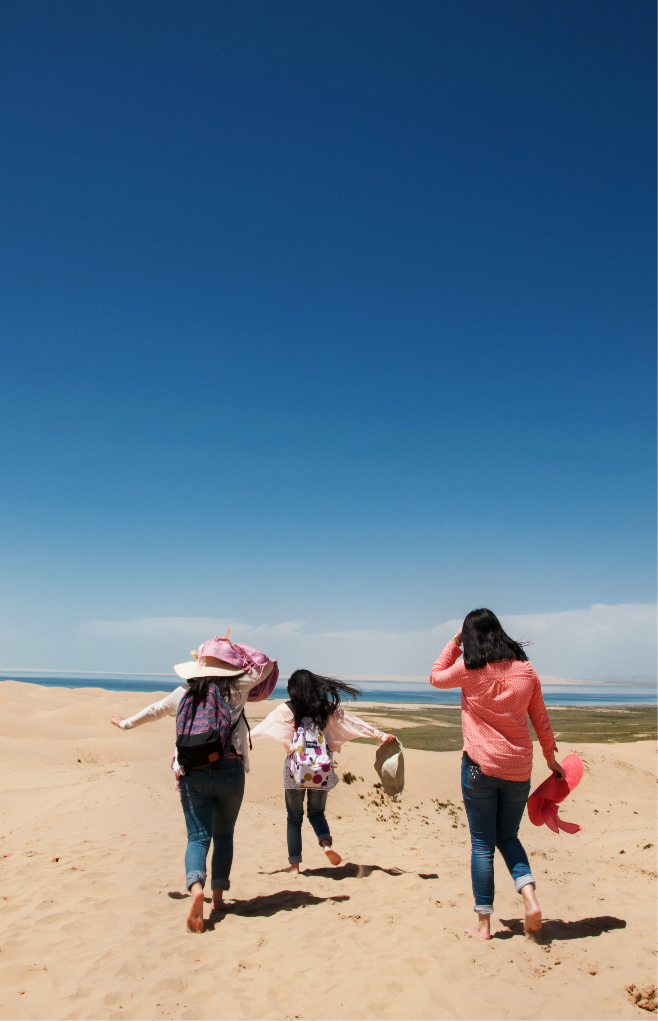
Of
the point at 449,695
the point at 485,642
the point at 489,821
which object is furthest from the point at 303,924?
the point at 449,695

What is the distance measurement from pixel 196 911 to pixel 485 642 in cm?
308

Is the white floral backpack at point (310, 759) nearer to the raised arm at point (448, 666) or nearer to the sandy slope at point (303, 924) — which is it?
the sandy slope at point (303, 924)

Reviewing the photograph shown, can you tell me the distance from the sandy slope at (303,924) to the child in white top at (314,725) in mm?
776

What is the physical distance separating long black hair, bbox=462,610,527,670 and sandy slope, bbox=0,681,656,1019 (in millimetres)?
2026

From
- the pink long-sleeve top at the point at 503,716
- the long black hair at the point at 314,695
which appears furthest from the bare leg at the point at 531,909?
the long black hair at the point at 314,695

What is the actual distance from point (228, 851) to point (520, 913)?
2606 mm

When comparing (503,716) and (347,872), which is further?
(347,872)

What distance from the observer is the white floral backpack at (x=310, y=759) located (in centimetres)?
573

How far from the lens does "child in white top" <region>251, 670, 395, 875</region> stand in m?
5.92

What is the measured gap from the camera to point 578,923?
4980 millimetres

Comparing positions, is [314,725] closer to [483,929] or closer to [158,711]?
[158,711]

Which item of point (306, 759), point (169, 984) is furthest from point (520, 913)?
point (169, 984)

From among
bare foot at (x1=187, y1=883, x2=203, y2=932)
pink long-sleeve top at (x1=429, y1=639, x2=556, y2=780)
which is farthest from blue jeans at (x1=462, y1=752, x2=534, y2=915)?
bare foot at (x1=187, y1=883, x2=203, y2=932)

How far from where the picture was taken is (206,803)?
4.80m
